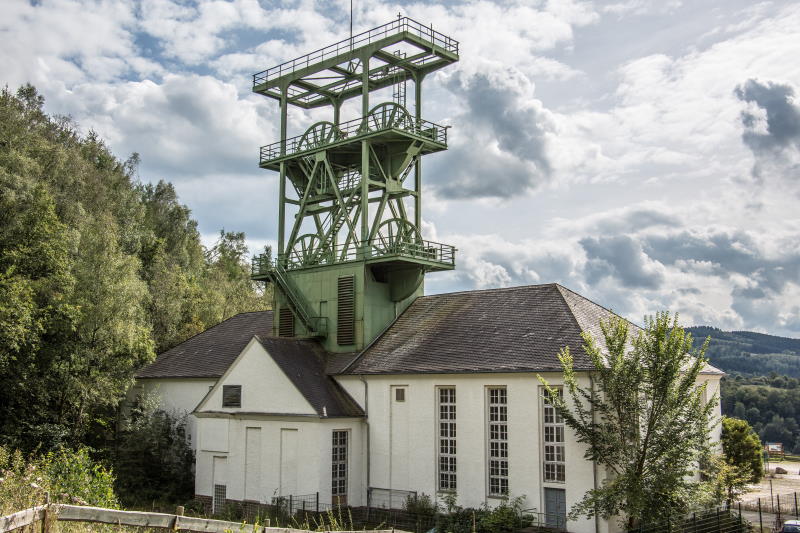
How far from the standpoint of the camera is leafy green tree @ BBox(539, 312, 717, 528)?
Answer: 22.5 meters

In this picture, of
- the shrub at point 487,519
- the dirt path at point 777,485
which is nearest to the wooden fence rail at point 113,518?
the shrub at point 487,519

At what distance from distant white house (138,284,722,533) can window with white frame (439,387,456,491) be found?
5 centimetres

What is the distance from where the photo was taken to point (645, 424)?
A: 77.9ft

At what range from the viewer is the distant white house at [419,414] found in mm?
26422

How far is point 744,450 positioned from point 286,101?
2835cm

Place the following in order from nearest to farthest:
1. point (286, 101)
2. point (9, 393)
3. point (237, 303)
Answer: point (9, 393) → point (286, 101) → point (237, 303)

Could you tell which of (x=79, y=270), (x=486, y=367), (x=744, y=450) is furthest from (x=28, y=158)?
(x=744, y=450)

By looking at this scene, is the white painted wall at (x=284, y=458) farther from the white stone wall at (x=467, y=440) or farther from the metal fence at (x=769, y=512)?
the metal fence at (x=769, y=512)

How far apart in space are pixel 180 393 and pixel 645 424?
24165 mm

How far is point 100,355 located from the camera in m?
36.9

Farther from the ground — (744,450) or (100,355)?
(100,355)

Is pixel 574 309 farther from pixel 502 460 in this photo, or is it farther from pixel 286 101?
pixel 286 101

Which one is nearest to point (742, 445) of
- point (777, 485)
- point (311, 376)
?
point (777, 485)

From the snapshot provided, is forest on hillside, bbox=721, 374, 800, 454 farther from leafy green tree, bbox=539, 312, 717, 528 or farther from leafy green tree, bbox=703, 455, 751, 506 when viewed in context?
leafy green tree, bbox=539, 312, 717, 528
